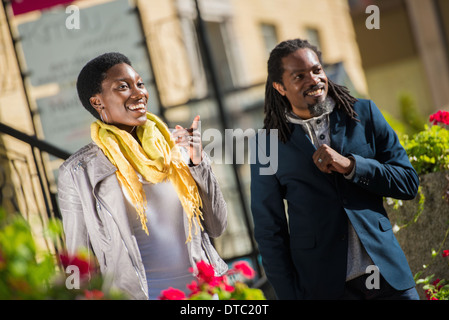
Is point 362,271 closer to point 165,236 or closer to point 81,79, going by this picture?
point 165,236

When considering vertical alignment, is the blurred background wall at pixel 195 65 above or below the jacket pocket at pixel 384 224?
above

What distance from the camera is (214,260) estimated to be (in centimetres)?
268

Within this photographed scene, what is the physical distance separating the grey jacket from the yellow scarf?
38 millimetres

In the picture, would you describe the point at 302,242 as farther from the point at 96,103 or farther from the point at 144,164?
the point at 96,103

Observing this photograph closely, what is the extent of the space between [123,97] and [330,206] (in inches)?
34.3

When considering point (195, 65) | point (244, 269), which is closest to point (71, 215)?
point (244, 269)

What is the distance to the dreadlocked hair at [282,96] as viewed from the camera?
2611 millimetres

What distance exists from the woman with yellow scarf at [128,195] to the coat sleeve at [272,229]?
25 cm

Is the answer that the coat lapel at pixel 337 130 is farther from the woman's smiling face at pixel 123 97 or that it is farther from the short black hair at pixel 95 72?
the short black hair at pixel 95 72

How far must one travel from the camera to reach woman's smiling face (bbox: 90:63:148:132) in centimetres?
253

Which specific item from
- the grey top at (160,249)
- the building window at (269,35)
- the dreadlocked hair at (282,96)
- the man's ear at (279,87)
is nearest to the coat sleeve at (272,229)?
the dreadlocked hair at (282,96)

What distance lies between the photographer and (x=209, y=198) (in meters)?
2.66
